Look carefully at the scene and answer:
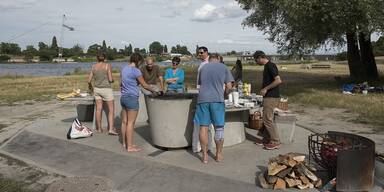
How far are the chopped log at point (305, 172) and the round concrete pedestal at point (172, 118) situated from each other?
2344 millimetres

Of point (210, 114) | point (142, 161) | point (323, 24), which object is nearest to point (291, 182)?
point (210, 114)

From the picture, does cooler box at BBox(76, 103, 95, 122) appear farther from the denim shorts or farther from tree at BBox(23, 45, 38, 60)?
tree at BBox(23, 45, 38, 60)

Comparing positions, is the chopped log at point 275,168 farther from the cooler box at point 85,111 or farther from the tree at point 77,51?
the tree at point 77,51

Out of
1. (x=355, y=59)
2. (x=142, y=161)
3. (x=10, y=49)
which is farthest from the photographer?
(x=10, y=49)

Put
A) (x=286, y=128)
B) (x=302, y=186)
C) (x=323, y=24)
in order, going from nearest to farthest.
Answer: (x=302, y=186)
(x=286, y=128)
(x=323, y=24)

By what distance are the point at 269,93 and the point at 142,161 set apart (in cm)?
Answer: 236

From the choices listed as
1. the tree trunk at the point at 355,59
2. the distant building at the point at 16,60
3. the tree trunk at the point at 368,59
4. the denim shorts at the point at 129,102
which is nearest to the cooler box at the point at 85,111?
the denim shorts at the point at 129,102

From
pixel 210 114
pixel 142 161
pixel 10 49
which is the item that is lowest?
pixel 142 161

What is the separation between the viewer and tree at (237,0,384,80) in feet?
50.3

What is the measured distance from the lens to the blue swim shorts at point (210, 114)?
6711 millimetres

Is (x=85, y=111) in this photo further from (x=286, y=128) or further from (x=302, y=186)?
(x=302, y=186)

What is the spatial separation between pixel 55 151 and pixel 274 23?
16154mm

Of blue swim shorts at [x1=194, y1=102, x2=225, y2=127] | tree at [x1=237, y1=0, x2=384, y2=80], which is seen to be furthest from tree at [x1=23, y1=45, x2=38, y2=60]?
blue swim shorts at [x1=194, y1=102, x2=225, y2=127]

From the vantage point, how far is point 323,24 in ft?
54.0
